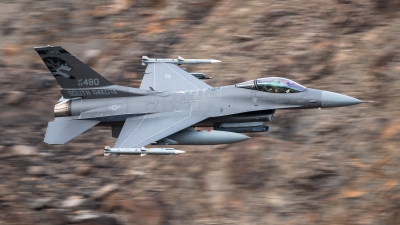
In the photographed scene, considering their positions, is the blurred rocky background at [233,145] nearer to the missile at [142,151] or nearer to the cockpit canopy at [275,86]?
the cockpit canopy at [275,86]

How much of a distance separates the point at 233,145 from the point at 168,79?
3365 mm

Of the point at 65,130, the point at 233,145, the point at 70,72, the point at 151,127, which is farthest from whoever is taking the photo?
the point at 233,145

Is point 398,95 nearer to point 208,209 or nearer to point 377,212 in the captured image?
point 377,212

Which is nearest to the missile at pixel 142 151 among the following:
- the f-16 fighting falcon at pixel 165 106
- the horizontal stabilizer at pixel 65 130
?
the f-16 fighting falcon at pixel 165 106

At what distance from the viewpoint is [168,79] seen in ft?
92.5

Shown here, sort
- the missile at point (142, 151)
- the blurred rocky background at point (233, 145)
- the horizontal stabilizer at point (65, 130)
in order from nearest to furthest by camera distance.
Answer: the missile at point (142, 151), the horizontal stabilizer at point (65, 130), the blurred rocky background at point (233, 145)

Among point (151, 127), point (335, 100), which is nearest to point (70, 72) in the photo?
point (151, 127)

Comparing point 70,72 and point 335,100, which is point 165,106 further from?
point 335,100

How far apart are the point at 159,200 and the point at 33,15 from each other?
1310 cm

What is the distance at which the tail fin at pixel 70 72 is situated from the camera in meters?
26.7

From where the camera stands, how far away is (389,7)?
30672mm

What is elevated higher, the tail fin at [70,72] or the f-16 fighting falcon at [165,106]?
the tail fin at [70,72]

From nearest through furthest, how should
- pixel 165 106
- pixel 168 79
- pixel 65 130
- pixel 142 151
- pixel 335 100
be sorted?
pixel 142 151 → pixel 335 100 → pixel 65 130 → pixel 165 106 → pixel 168 79

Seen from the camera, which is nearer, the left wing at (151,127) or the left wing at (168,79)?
the left wing at (151,127)
